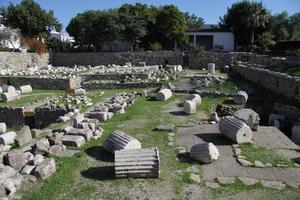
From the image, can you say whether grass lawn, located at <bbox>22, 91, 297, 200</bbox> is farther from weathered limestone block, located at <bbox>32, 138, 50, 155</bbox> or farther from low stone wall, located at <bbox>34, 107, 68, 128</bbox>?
low stone wall, located at <bbox>34, 107, 68, 128</bbox>

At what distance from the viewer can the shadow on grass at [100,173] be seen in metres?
8.06

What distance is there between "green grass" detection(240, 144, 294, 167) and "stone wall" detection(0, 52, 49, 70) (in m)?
30.1

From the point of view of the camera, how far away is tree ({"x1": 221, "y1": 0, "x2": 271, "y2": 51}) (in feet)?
158

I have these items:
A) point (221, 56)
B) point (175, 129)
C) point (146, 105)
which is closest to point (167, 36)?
point (221, 56)

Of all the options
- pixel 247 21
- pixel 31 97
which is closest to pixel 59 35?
pixel 247 21

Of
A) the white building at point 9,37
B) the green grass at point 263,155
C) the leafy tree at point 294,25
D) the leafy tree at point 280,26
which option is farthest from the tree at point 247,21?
the green grass at point 263,155

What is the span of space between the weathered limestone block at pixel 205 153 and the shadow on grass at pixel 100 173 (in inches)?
77.5

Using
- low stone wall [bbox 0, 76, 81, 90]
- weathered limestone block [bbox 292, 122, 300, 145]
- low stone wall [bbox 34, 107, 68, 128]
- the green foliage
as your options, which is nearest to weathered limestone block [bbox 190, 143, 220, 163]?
weathered limestone block [bbox 292, 122, 300, 145]

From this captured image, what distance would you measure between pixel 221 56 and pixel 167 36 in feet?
39.3

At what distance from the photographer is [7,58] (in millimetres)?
35875

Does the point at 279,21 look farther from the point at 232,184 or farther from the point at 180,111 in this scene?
the point at 232,184

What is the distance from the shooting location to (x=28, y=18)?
49.5m

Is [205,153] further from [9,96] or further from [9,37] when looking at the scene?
[9,37]

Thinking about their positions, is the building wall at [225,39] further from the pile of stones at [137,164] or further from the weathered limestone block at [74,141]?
the pile of stones at [137,164]
